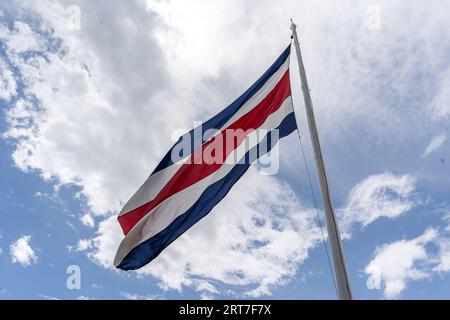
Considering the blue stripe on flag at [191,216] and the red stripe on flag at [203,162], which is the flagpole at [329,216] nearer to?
the blue stripe on flag at [191,216]

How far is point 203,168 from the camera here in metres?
9.56

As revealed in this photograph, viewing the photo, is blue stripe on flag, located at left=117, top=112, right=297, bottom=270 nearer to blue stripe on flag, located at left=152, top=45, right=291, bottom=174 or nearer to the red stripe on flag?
the red stripe on flag

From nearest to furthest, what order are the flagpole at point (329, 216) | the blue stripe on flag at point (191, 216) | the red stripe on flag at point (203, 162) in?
the flagpole at point (329, 216), the blue stripe on flag at point (191, 216), the red stripe on flag at point (203, 162)

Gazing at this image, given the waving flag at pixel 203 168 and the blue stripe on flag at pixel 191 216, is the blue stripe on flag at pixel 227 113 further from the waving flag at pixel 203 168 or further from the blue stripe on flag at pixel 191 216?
the blue stripe on flag at pixel 191 216

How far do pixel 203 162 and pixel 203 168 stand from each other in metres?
0.21

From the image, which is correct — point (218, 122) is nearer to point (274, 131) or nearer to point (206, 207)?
point (274, 131)

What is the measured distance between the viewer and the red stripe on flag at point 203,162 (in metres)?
9.41

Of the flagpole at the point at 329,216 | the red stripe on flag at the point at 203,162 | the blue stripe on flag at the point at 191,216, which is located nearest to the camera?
the flagpole at the point at 329,216

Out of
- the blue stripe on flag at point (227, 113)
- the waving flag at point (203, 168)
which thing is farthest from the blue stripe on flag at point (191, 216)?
the blue stripe on flag at point (227, 113)

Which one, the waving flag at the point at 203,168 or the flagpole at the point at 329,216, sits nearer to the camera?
the flagpole at the point at 329,216

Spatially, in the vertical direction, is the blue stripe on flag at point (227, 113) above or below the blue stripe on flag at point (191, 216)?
above

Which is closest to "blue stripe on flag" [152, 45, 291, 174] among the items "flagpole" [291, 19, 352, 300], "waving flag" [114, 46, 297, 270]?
"waving flag" [114, 46, 297, 270]

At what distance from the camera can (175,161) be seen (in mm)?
9977
